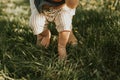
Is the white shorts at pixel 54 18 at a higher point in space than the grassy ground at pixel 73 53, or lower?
higher

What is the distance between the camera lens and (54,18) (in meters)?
3.69

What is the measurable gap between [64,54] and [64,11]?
43 cm

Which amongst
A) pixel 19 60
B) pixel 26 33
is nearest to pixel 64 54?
pixel 19 60

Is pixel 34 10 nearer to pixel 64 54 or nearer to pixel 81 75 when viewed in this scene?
pixel 64 54

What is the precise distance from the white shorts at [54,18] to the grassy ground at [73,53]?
0.27 m

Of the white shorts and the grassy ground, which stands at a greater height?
the white shorts

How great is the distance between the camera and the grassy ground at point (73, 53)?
3.57 metres

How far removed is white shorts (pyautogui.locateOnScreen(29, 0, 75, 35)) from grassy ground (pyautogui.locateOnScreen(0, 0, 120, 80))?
275 mm

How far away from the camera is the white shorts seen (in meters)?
3.58

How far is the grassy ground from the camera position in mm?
3568

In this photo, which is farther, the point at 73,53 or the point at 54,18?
the point at 73,53

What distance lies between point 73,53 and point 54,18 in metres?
0.41

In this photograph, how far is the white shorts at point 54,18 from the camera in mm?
3582

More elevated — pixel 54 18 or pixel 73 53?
pixel 54 18
